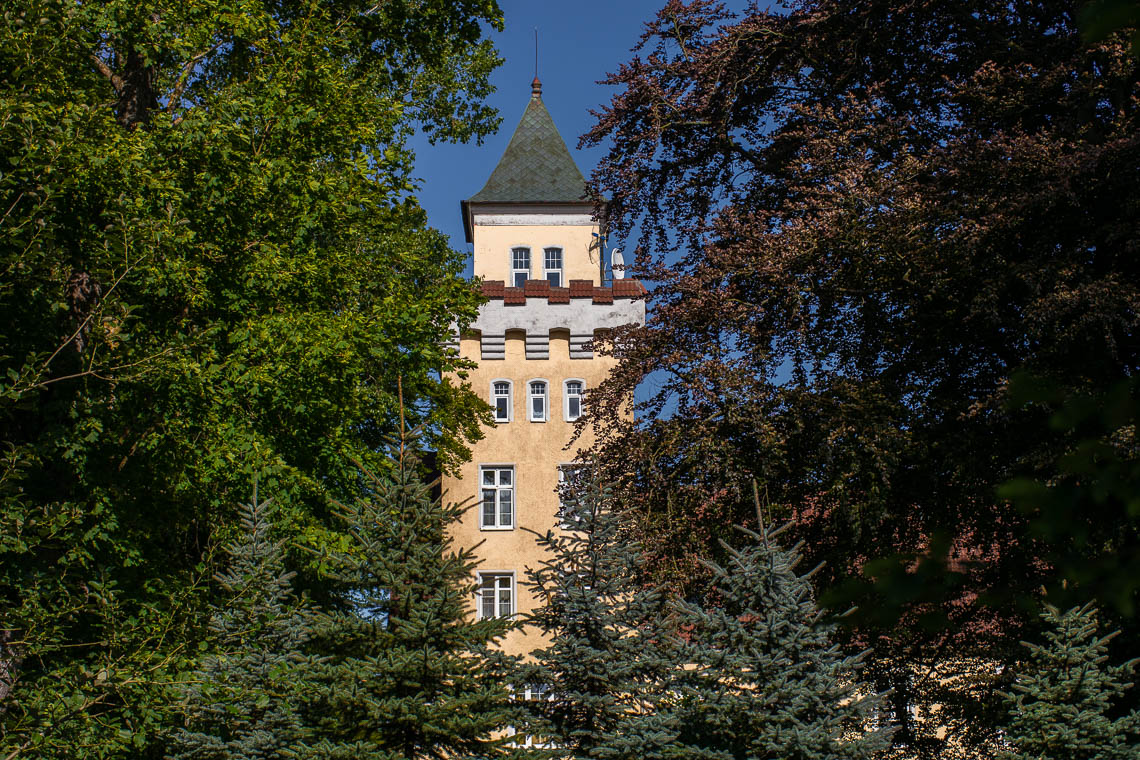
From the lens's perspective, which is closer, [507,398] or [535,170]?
[507,398]

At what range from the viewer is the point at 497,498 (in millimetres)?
33000

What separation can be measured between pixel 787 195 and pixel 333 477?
327 inches

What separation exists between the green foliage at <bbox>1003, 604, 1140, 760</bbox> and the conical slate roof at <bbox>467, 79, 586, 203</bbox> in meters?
27.1

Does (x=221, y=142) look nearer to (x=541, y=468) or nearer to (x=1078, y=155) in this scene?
(x=1078, y=155)

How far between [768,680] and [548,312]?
25.7 metres

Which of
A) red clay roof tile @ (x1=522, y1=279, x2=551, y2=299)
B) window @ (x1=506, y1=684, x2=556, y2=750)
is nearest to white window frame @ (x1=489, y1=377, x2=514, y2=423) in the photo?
red clay roof tile @ (x1=522, y1=279, x2=551, y2=299)

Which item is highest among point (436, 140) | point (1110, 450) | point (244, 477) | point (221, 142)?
point (436, 140)

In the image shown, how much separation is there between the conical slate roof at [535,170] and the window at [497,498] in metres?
9.44

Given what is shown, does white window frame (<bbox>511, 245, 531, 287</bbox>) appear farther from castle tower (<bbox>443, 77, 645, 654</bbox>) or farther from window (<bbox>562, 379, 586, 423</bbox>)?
window (<bbox>562, 379, 586, 423</bbox>)

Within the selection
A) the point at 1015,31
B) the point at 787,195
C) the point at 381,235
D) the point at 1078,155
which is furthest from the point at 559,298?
the point at 1078,155

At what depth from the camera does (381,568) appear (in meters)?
10.3

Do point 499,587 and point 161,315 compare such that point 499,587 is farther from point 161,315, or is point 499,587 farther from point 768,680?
point 768,680

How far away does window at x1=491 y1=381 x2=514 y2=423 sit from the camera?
33.5 metres

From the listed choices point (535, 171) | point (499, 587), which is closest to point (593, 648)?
point (499, 587)
